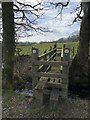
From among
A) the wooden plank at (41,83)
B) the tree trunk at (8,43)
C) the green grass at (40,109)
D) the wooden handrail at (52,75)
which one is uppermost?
the tree trunk at (8,43)

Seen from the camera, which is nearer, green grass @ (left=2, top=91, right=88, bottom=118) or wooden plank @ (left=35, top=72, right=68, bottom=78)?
green grass @ (left=2, top=91, right=88, bottom=118)

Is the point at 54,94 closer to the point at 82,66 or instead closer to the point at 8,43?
the point at 8,43

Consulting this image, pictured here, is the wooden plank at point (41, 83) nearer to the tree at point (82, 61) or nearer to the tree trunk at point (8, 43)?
the tree trunk at point (8, 43)

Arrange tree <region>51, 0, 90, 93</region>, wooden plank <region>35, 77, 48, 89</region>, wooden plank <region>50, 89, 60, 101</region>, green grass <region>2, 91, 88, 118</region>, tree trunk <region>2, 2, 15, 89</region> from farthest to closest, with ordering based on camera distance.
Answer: tree <region>51, 0, 90, 93</region> < tree trunk <region>2, 2, 15, 89</region> < wooden plank <region>35, 77, 48, 89</region> < wooden plank <region>50, 89, 60, 101</region> < green grass <region>2, 91, 88, 118</region>

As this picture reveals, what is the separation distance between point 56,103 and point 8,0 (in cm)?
285

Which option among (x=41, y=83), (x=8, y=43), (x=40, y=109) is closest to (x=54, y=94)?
(x=41, y=83)

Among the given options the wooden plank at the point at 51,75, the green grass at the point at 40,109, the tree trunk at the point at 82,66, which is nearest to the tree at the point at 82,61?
the tree trunk at the point at 82,66

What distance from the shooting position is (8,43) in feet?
19.0

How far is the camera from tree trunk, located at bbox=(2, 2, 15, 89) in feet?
18.2

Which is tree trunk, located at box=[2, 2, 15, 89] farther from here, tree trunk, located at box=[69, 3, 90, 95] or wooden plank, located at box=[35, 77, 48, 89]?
tree trunk, located at box=[69, 3, 90, 95]

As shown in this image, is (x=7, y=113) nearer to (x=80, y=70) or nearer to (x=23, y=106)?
(x=23, y=106)

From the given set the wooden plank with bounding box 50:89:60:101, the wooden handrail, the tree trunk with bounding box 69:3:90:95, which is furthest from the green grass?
the tree trunk with bounding box 69:3:90:95

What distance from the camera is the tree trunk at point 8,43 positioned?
5.55 meters

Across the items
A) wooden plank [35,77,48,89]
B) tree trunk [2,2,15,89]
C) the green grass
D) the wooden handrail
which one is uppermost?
tree trunk [2,2,15,89]
